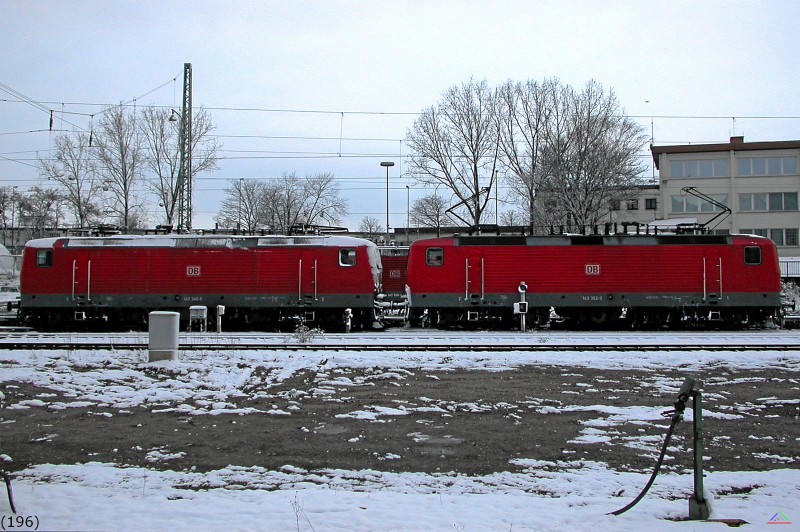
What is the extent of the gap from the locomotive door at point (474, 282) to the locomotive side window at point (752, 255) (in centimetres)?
964

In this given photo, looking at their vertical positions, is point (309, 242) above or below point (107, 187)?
below

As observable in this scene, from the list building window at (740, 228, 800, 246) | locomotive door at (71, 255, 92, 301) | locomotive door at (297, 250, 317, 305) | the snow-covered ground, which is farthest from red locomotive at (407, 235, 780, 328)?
building window at (740, 228, 800, 246)

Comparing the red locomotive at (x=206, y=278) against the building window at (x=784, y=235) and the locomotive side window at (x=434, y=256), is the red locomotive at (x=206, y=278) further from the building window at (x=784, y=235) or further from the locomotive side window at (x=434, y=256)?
the building window at (x=784, y=235)

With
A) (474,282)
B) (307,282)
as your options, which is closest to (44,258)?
(307,282)

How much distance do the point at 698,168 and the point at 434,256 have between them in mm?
34535

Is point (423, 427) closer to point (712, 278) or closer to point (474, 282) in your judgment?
point (474, 282)

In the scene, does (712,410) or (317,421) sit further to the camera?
(712,410)

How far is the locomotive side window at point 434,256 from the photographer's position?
2386cm

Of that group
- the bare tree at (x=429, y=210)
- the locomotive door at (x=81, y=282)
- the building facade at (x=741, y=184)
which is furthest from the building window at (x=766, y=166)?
the locomotive door at (x=81, y=282)

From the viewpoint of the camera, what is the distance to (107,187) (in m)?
38.9

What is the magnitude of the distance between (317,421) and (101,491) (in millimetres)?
3426

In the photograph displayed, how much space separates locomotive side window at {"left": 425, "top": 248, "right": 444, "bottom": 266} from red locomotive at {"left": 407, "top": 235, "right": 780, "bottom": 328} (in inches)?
1.5

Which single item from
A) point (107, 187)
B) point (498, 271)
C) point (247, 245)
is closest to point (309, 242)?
point (247, 245)

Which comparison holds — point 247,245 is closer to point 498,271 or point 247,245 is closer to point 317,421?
point 498,271
